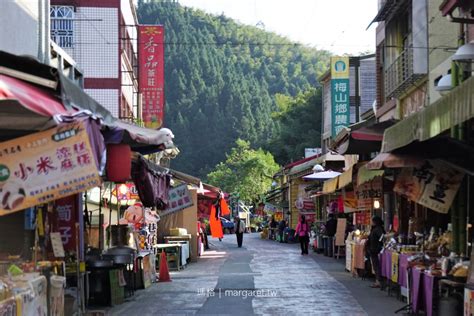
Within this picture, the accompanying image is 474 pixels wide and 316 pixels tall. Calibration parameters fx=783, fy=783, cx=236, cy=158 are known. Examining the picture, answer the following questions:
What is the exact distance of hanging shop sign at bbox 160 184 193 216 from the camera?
76.7ft

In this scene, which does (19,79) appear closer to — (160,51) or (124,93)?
(160,51)

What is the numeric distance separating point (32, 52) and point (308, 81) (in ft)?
302

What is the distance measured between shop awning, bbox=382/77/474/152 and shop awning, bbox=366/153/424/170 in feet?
1.40

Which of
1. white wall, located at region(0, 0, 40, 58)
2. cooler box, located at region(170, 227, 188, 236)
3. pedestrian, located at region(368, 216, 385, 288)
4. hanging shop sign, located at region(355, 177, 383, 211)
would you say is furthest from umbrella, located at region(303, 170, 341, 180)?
white wall, located at region(0, 0, 40, 58)

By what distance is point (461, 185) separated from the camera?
1496 cm

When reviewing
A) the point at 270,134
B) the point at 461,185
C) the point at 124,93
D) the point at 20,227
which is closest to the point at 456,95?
the point at 461,185

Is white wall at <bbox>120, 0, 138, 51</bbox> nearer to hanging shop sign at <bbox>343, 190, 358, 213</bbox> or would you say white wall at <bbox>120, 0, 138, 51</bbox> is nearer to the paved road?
hanging shop sign at <bbox>343, 190, 358, 213</bbox>

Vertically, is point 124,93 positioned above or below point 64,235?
above

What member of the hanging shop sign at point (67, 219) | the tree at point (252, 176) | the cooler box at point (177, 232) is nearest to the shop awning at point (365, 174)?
the hanging shop sign at point (67, 219)

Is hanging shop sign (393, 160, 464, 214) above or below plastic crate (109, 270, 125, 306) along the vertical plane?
above

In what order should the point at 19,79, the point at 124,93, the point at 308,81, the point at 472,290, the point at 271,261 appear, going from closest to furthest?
the point at 19,79 < the point at 472,290 < the point at 271,261 < the point at 124,93 < the point at 308,81

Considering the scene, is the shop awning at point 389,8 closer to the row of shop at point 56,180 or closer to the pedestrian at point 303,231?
the row of shop at point 56,180

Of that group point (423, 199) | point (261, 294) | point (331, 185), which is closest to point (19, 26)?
point (261, 294)

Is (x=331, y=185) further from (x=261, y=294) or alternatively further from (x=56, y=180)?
(x=56, y=180)
